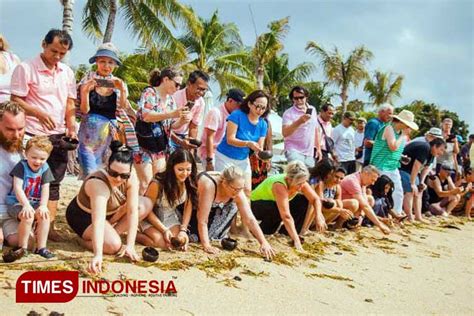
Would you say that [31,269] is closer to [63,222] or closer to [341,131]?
[63,222]

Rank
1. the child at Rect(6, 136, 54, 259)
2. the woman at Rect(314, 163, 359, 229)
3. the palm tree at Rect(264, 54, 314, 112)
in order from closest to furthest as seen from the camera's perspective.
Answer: the child at Rect(6, 136, 54, 259)
the woman at Rect(314, 163, 359, 229)
the palm tree at Rect(264, 54, 314, 112)

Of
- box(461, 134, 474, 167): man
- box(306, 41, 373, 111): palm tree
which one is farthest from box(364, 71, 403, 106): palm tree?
box(461, 134, 474, 167): man

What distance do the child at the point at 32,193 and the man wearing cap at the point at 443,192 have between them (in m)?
7.15

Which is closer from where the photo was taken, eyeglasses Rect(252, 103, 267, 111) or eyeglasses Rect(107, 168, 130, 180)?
eyeglasses Rect(107, 168, 130, 180)

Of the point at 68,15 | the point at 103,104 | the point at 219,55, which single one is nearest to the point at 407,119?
the point at 103,104

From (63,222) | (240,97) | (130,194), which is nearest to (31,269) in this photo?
(130,194)

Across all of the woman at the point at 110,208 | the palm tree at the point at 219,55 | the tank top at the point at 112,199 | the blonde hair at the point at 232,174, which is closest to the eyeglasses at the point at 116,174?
the woman at the point at 110,208

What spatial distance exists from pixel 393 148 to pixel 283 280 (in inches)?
143

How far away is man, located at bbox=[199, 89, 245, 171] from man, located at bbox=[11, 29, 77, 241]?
4.85ft

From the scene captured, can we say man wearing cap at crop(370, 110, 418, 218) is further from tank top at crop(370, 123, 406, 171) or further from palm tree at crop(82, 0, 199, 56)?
palm tree at crop(82, 0, 199, 56)

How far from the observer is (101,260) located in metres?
3.04

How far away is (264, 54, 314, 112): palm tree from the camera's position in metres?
27.2

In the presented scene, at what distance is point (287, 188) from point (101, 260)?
2140 mm

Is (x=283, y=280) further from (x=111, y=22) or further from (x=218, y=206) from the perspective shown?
(x=111, y=22)
